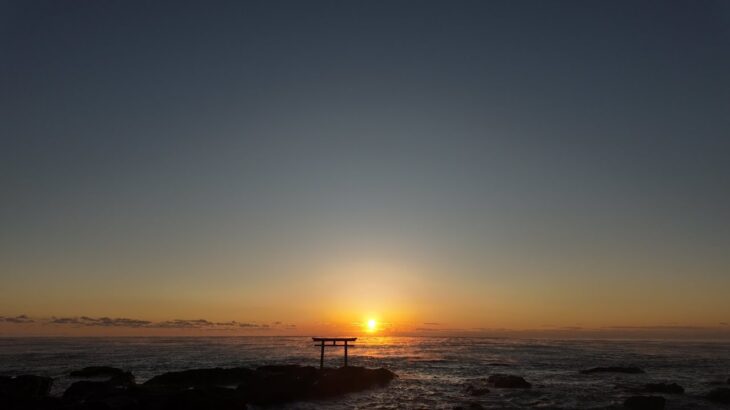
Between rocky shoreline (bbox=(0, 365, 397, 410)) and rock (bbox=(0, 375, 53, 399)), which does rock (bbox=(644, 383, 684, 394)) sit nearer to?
rocky shoreline (bbox=(0, 365, 397, 410))

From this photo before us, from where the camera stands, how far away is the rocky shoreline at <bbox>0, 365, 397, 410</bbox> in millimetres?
29344

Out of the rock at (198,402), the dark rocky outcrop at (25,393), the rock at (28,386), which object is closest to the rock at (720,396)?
the rock at (198,402)

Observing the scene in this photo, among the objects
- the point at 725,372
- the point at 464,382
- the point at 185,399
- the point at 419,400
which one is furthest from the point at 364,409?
the point at 725,372

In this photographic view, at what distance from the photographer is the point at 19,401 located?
1135 inches

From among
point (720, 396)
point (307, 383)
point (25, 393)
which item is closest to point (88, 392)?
point (25, 393)

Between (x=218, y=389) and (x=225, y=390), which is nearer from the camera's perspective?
(x=218, y=389)

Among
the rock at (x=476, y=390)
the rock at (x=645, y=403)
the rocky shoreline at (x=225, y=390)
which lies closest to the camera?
the rocky shoreline at (x=225, y=390)

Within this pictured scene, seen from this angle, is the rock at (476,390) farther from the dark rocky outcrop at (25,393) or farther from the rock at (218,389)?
the dark rocky outcrop at (25,393)

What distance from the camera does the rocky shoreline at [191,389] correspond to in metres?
29.3

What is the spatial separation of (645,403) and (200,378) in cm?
3712

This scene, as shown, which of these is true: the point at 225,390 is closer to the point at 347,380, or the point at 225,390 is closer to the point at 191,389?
the point at 191,389

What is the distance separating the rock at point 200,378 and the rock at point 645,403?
33.3 meters

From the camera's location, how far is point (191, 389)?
34.1 meters

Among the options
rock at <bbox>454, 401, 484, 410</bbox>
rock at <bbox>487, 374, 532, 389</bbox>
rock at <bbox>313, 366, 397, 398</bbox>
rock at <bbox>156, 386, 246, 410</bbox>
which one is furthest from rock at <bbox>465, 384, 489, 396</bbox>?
rock at <bbox>156, 386, 246, 410</bbox>
